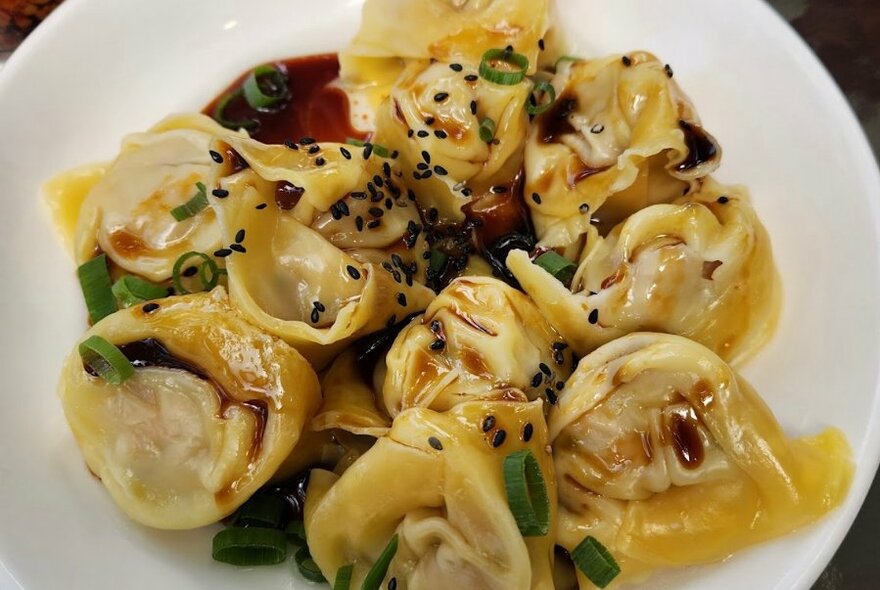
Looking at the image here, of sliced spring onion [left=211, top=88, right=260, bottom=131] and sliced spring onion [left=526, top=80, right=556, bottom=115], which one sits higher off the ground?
sliced spring onion [left=526, top=80, right=556, bottom=115]

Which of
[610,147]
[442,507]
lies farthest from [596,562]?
[610,147]

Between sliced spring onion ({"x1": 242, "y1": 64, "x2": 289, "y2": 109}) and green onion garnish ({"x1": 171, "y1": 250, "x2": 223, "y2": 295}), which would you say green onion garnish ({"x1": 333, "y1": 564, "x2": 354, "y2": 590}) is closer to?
green onion garnish ({"x1": 171, "y1": 250, "x2": 223, "y2": 295})

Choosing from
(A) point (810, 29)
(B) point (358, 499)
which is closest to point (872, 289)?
(B) point (358, 499)

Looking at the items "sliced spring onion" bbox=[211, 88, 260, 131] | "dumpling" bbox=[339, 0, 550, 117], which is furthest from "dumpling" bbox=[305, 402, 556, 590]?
"sliced spring onion" bbox=[211, 88, 260, 131]

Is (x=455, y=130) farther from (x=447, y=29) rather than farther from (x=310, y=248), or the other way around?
(x=310, y=248)

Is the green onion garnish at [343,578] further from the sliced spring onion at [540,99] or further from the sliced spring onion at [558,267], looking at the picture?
the sliced spring onion at [540,99]

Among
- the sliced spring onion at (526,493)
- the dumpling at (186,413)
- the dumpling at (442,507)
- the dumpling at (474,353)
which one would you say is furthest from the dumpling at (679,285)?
the dumpling at (186,413)
